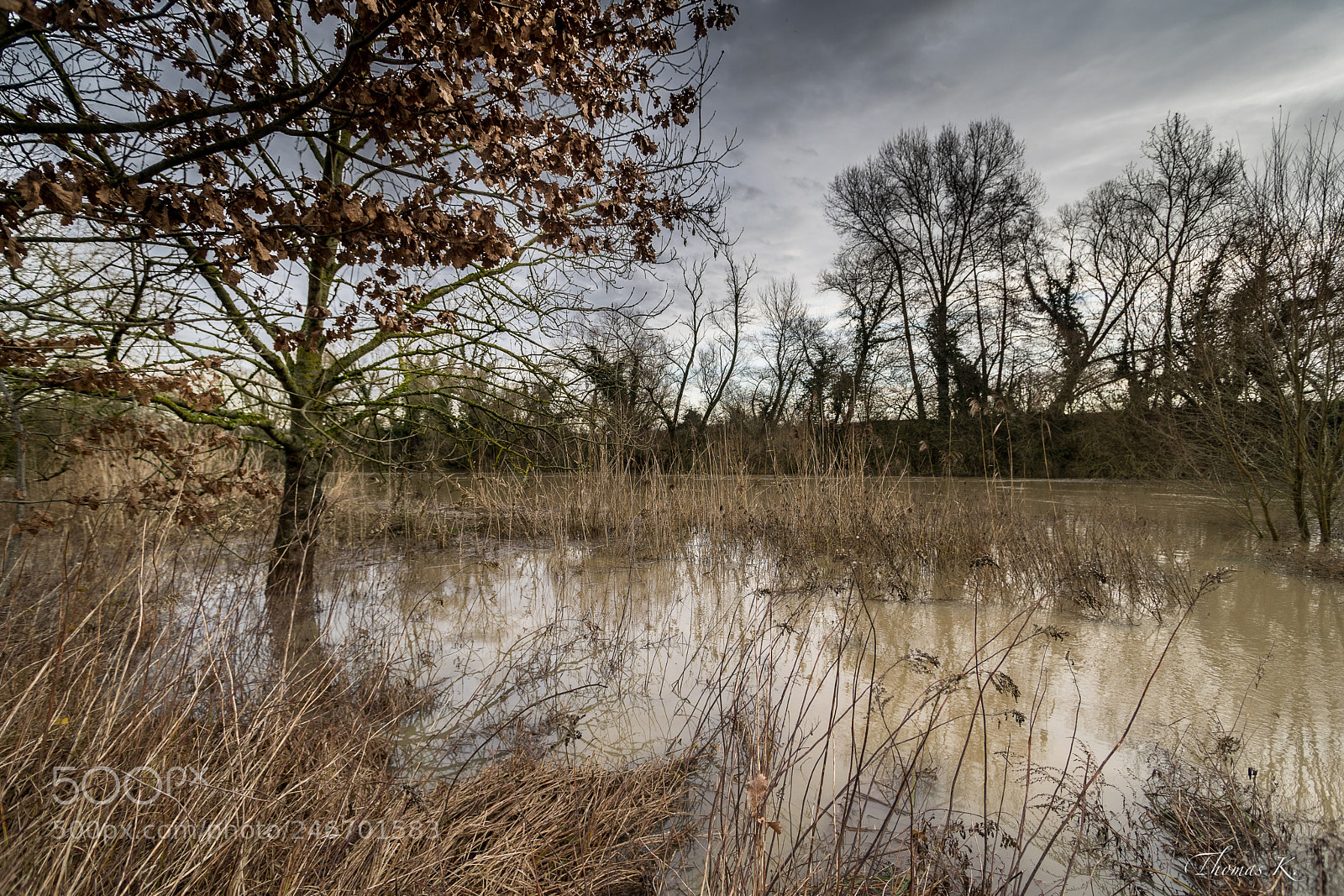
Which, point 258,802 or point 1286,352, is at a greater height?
point 1286,352

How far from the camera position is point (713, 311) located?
57.1ft

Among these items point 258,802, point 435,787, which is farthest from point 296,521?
point 258,802

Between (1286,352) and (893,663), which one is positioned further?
(1286,352)

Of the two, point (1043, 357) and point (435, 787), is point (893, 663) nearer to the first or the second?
point (435, 787)

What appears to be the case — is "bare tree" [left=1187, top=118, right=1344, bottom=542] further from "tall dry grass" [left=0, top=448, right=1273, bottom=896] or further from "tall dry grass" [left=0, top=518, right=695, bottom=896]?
"tall dry grass" [left=0, top=518, right=695, bottom=896]

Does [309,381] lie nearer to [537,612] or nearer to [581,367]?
[581,367]

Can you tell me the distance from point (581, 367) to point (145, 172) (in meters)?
3.06

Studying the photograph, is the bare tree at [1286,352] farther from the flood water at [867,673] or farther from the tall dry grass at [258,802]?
the tall dry grass at [258,802]

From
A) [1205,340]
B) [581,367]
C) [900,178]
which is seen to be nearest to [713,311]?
[900,178]

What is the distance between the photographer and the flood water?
217 centimetres

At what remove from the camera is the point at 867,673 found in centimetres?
315

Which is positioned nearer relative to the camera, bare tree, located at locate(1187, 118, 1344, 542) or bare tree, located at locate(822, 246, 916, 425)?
bare tree, located at locate(1187, 118, 1344, 542)

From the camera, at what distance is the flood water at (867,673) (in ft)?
7.13

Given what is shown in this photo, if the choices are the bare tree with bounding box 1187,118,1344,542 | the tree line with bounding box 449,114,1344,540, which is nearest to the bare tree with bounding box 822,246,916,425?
the tree line with bounding box 449,114,1344,540
